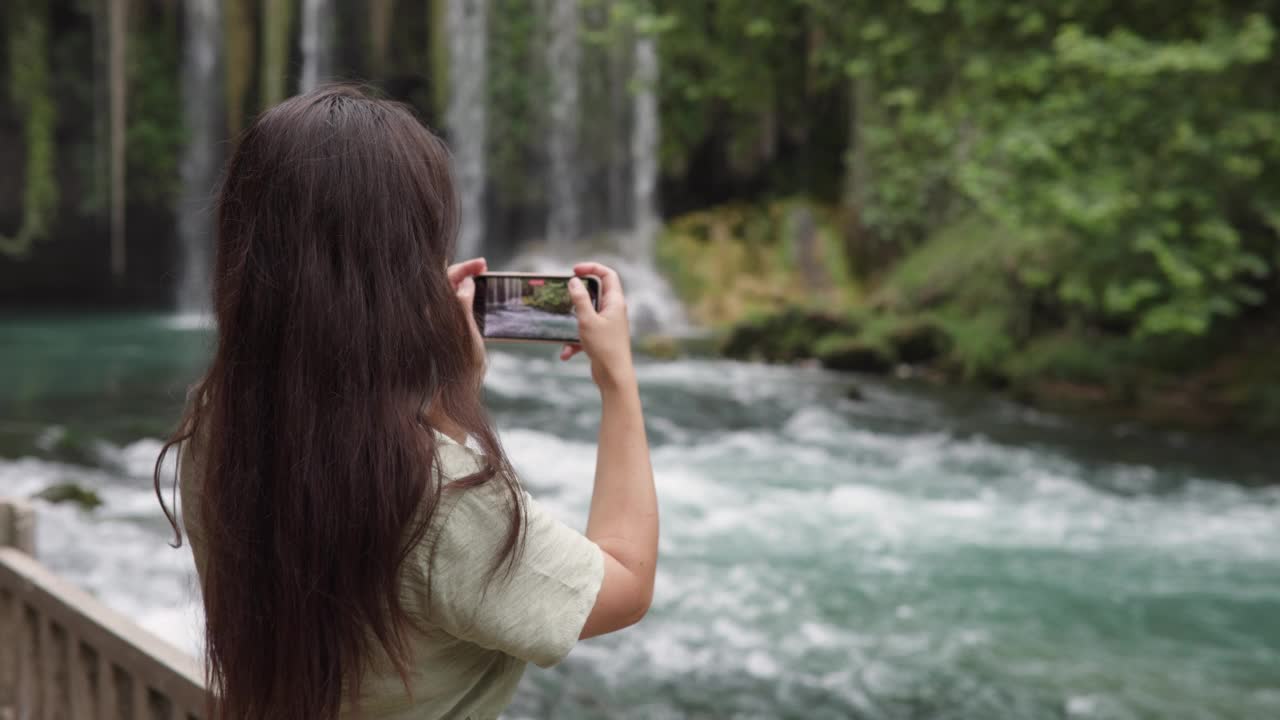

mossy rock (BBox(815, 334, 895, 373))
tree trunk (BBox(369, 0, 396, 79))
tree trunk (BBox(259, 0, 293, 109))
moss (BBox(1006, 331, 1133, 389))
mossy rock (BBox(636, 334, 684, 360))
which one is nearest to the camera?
moss (BBox(1006, 331, 1133, 389))

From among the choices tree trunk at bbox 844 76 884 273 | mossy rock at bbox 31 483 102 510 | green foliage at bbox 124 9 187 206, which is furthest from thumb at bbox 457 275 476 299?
green foliage at bbox 124 9 187 206

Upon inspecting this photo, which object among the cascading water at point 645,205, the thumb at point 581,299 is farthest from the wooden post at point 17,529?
the cascading water at point 645,205

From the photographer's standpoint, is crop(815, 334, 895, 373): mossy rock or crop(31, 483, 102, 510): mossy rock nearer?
crop(31, 483, 102, 510): mossy rock

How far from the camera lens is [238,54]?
21656 mm

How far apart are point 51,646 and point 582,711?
265 cm

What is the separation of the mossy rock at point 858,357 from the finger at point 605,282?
1434 cm

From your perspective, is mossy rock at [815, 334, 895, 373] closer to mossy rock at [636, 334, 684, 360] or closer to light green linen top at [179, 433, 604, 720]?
mossy rock at [636, 334, 684, 360]

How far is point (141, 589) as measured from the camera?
19.9ft

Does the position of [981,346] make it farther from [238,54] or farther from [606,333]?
[238,54]

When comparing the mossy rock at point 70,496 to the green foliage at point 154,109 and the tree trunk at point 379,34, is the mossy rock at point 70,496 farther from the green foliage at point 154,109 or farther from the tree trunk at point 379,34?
the green foliage at point 154,109

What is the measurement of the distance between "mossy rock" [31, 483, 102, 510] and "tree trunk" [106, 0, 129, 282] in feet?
52.7

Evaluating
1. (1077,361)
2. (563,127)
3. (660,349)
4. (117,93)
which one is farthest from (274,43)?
(1077,361)

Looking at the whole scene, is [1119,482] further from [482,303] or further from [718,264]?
[718,264]

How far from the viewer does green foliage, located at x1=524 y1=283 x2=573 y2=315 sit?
59.5 inches
